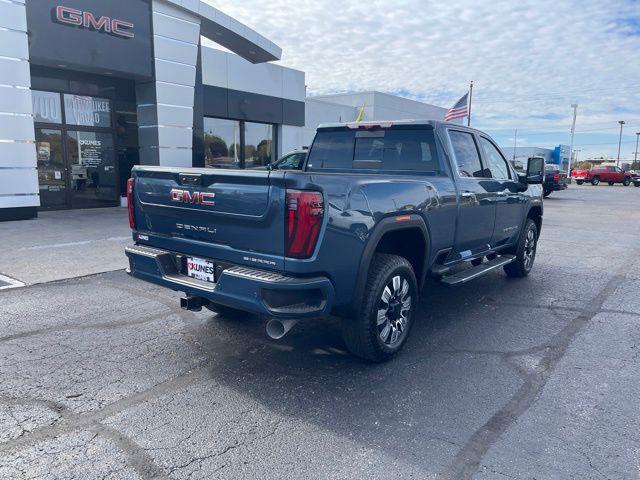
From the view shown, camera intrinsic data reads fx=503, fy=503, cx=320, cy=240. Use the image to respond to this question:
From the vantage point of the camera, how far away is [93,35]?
12.6 metres

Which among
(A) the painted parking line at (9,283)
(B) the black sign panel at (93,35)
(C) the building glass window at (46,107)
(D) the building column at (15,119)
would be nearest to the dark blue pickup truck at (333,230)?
(A) the painted parking line at (9,283)

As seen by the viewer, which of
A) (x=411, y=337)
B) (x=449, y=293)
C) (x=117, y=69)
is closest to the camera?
(x=411, y=337)

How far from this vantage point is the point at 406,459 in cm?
285

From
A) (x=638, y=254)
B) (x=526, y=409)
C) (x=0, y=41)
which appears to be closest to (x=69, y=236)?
(x=0, y=41)

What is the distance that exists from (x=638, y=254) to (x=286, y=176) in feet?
28.4

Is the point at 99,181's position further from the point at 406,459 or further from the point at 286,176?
the point at 406,459

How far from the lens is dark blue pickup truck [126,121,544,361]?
133 inches

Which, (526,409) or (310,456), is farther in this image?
(526,409)

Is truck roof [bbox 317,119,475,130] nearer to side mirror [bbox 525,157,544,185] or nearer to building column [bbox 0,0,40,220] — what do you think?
side mirror [bbox 525,157,544,185]

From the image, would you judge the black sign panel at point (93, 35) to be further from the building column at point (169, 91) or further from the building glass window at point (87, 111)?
the building glass window at point (87, 111)

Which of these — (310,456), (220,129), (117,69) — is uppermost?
(117,69)

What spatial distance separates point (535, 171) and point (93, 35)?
11182mm

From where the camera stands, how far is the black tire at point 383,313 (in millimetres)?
3855

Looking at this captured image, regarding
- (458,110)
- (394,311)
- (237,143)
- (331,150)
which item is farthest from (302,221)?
(458,110)
